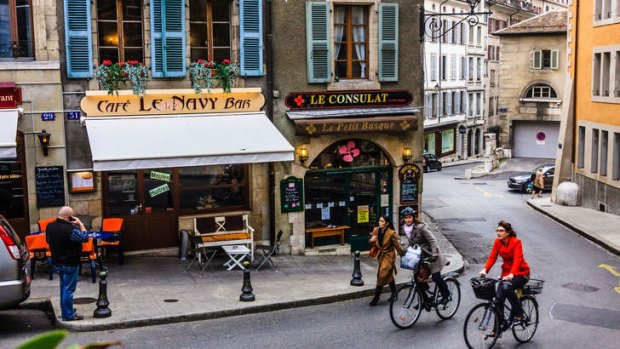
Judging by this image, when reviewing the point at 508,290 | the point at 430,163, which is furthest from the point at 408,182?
the point at 430,163

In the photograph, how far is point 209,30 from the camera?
1770cm

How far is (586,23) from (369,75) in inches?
647

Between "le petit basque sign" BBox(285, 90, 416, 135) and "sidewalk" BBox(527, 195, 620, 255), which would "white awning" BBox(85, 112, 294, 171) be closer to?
"le petit basque sign" BBox(285, 90, 416, 135)

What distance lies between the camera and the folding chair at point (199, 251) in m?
16.3

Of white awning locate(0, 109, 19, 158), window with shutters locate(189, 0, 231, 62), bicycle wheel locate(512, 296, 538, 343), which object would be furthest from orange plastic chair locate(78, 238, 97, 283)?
bicycle wheel locate(512, 296, 538, 343)

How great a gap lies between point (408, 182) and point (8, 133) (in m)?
9.71

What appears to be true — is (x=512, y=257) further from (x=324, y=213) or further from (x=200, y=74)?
(x=200, y=74)

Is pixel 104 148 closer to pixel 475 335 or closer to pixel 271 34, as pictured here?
pixel 271 34

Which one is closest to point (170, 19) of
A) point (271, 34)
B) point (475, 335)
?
point (271, 34)

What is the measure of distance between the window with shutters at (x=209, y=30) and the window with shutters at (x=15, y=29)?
342 centimetres

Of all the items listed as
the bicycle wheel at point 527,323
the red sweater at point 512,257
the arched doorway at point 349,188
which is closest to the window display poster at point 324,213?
the arched doorway at point 349,188

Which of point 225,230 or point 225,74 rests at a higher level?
point 225,74

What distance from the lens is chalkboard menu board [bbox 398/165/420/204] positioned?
19922mm

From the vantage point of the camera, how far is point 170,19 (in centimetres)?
1705
